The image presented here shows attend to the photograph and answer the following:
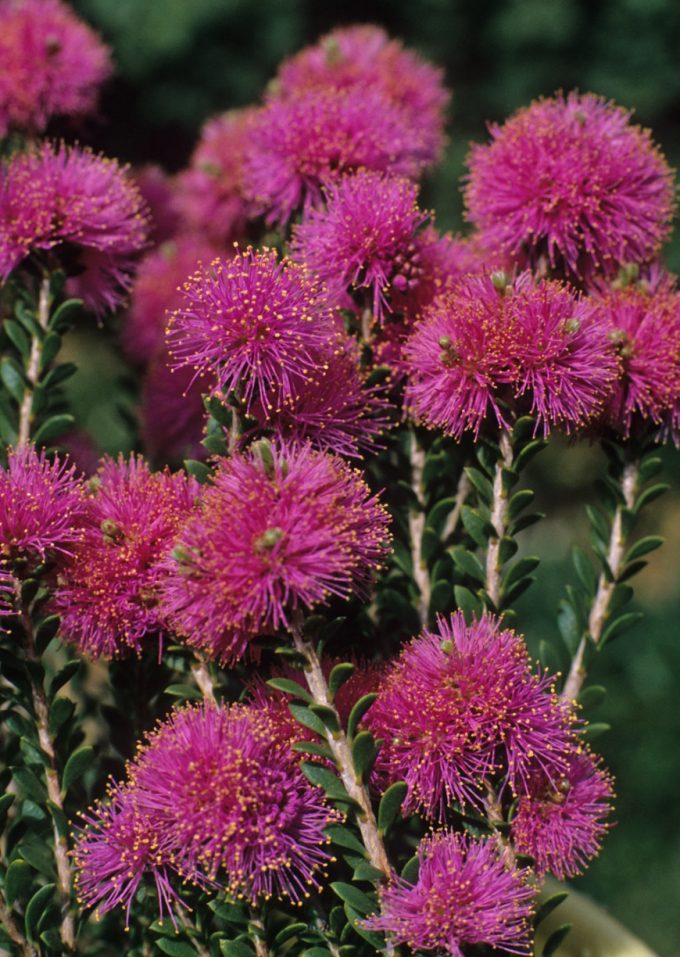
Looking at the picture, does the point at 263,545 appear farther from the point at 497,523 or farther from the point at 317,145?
the point at 317,145

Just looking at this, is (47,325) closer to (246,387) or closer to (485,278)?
(246,387)

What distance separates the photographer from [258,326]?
0.82m

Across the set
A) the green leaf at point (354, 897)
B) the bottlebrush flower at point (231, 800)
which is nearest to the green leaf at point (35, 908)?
the bottlebrush flower at point (231, 800)

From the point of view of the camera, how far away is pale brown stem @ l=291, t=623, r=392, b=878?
2.61 ft

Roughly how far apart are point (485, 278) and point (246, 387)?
23cm

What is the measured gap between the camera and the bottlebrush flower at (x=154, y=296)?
135 centimetres

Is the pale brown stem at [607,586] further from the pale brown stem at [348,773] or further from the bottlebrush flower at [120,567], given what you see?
the bottlebrush flower at [120,567]

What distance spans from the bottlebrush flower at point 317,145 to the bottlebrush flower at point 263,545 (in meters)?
0.41

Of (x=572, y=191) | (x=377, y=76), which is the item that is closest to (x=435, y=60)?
(x=377, y=76)

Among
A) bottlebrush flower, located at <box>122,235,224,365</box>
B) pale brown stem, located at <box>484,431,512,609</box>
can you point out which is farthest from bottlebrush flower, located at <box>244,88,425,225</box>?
pale brown stem, located at <box>484,431,512,609</box>

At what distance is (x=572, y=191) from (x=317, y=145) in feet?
0.88

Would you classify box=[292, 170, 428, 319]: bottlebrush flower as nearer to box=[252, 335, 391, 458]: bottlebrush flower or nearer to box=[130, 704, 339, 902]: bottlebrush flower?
box=[252, 335, 391, 458]: bottlebrush flower

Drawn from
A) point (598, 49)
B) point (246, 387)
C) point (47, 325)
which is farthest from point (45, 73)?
point (598, 49)

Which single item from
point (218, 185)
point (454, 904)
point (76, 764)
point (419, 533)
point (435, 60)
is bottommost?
point (454, 904)
